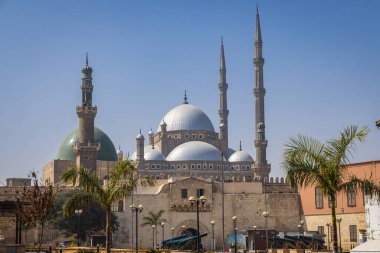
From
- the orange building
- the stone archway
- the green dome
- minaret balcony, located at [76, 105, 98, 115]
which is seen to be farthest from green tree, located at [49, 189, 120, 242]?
the green dome

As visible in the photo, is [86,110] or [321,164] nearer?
[321,164]

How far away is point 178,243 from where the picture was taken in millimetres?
36312

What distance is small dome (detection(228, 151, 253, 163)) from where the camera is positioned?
270ft

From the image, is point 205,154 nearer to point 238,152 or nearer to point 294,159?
point 238,152

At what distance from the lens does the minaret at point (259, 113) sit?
70.4m

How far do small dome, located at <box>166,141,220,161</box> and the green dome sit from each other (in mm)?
8810

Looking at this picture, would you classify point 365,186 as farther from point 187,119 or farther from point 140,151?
point 187,119

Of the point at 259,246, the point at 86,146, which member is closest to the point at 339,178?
the point at 259,246

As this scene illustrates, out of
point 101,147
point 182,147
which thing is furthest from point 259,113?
point 101,147

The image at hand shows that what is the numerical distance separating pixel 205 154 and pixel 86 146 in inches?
886

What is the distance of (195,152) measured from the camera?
7919cm

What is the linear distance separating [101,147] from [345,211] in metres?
35.8

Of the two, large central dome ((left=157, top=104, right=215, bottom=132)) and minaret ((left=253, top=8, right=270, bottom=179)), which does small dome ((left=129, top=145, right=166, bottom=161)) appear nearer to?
large central dome ((left=157, top=104, right=215, bottom=132))

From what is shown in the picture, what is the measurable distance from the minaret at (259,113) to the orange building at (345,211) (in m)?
19.8
